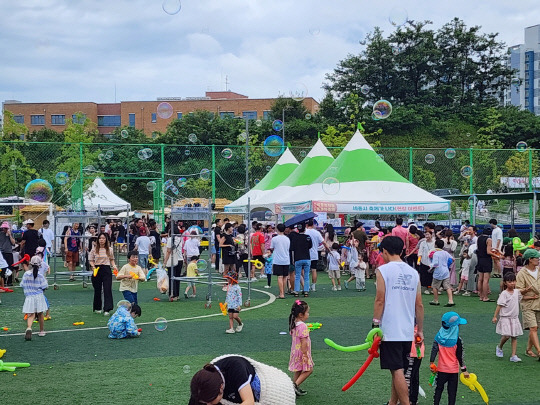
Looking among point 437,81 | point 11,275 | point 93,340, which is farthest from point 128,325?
point 437,81

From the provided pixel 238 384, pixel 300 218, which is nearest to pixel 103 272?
pixel 300 218

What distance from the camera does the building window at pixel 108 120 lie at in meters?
79.4

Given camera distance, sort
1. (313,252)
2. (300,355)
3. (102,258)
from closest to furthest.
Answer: (300,355) → (102,258) → (313,252)

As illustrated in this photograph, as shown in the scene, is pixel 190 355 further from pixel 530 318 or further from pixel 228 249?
pixel 228 249

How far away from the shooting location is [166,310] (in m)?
14.1

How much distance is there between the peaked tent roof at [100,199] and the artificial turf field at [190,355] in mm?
15371

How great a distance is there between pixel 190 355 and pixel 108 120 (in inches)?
2877

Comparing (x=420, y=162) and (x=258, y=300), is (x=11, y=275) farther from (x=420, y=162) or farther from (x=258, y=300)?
(x=420, y=162)

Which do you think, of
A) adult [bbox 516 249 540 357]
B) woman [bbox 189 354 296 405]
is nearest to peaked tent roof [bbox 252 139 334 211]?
adult [bbox 516 249 540 357]

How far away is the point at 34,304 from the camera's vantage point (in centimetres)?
1085

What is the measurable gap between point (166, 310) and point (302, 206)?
8.69 m

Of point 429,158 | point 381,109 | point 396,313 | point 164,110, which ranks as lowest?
point 396,313

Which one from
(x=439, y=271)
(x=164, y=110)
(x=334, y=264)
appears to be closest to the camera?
(x=439, y=271)

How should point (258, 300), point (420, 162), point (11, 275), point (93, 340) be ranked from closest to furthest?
point (93, 340) < point (258, 300) < point (11, 275) < point (420, 162)
